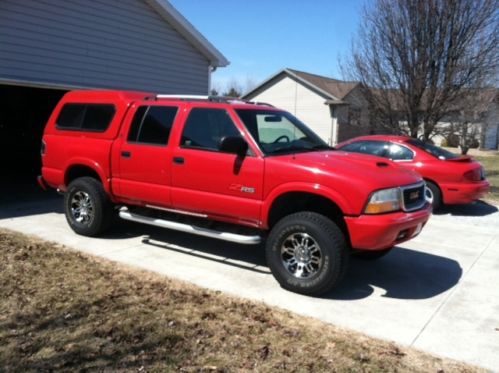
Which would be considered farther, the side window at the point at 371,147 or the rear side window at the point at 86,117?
the side window at the point at 371,147

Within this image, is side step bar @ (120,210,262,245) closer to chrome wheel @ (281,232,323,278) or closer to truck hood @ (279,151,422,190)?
chrome wheel @ (281,232,323,278)

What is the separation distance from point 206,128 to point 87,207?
2.40 m

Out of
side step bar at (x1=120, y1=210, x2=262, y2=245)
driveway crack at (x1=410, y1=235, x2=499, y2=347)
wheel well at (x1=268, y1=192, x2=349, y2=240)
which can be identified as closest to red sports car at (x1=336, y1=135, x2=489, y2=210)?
driveway crack at (x1=410, y1=235, x2=499, y2=347)

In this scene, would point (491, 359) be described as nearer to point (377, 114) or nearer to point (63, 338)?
point (63, 338)

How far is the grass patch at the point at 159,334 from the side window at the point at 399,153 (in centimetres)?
675

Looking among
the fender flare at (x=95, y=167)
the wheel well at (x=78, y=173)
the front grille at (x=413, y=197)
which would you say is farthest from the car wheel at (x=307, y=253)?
the wheel well at (x=78, y=173)

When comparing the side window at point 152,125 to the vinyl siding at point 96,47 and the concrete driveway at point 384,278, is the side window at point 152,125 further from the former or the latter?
the vinyl siding at point 96,47

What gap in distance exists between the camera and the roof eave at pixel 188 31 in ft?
39.5

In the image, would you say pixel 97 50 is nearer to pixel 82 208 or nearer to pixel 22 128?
pixel 82 208

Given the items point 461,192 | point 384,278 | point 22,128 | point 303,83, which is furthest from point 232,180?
point 303,83

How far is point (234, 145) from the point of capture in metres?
5.48

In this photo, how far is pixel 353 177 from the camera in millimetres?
4996

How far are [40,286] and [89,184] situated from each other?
7.18 feet

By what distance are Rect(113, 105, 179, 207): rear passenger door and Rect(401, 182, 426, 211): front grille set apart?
2908 millimetres
